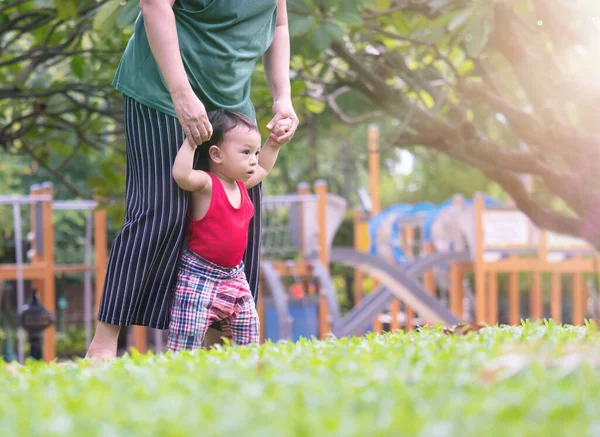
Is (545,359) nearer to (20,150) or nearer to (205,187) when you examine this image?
(205,187)

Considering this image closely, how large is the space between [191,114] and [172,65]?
5.6 inches

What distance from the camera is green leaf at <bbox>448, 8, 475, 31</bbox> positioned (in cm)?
340

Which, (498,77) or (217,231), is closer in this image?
(217,231)

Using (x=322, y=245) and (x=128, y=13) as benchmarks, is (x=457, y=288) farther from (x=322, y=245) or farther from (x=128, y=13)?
(x=128, y=13)

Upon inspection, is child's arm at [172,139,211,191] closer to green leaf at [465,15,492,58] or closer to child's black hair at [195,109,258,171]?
child's black hair at [195,109,258,171]

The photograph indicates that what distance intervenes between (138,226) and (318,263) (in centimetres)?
692

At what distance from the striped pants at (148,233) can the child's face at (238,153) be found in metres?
0.16

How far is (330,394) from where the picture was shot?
47.9 inches

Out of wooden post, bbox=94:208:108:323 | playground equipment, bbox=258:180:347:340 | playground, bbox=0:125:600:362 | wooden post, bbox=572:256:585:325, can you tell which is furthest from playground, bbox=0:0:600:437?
wooden post, bbox=572:256:585:325

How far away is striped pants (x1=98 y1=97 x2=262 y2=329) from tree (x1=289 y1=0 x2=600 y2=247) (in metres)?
1.40

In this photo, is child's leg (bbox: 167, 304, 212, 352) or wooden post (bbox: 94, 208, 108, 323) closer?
child's leg (bbox: 167, 304, 212, 352)

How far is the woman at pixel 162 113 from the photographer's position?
92.2 inches

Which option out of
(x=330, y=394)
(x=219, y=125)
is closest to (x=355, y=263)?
(x=219, y=125)

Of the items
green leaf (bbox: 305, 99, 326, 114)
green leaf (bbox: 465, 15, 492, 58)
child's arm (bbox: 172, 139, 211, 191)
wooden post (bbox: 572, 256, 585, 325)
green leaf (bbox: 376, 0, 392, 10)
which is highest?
green leaf (bbox: 376, 0, 392, 10)
